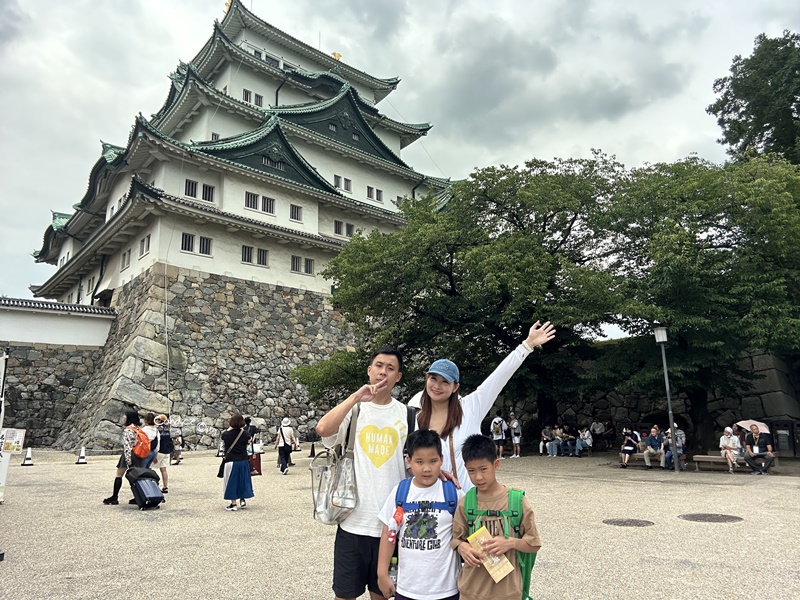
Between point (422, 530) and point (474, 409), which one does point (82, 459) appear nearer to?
point (474, 409)

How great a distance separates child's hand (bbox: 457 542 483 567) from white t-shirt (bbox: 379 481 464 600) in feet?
0.32

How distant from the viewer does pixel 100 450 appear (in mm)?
18156

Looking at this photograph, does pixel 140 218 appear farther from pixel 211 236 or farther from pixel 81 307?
pixel 81 307

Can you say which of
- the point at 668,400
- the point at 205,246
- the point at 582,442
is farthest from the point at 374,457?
the point at 205,246

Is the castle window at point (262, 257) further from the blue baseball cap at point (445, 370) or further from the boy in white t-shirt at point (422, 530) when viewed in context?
the boy in white t-shirt at point (422, 530)

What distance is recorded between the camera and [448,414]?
10.0 ft

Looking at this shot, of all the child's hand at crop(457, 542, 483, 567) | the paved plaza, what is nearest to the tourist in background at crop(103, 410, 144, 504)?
the paved plaza

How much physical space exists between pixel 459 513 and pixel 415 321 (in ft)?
55.1

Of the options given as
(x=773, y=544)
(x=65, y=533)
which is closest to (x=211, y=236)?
(x=65, y=533)

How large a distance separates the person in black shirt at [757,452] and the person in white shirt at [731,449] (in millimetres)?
203

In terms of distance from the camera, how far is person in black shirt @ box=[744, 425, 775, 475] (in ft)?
43.4

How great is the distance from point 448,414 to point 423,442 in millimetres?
427

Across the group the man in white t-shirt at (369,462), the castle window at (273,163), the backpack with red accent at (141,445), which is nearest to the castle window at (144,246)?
the castle window at (273,163)

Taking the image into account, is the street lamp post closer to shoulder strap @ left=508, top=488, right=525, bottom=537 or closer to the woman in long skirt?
the woman in long skirt
